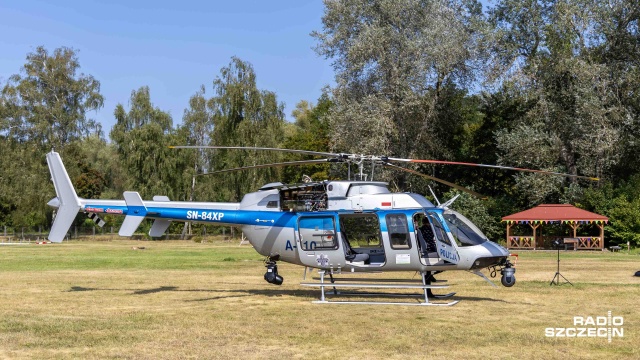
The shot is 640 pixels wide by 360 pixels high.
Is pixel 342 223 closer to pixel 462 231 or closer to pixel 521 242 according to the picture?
pixel 462 231

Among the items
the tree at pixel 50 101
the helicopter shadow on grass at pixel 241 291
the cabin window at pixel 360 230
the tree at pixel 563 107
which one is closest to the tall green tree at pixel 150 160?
the tree at pixel 50 101

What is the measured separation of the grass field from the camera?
10.2m

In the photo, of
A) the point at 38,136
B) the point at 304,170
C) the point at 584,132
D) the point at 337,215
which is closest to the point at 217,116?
the point at 304,170

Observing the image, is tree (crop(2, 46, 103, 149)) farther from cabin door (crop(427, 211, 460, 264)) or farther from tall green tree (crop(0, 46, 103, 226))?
cabin door (crop(427, 211, 460, 264))

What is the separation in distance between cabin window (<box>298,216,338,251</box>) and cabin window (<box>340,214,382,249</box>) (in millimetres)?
276

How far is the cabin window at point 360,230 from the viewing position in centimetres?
1569

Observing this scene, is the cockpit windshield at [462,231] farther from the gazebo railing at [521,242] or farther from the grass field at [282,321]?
the gazebo railing at [521,242]

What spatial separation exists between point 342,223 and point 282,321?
3.47 meters

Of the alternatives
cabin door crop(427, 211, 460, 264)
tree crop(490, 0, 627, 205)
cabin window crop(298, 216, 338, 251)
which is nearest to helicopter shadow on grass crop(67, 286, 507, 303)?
cabin window crop(298, 216, 338, 251)

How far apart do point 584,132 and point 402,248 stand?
3319 centimetres

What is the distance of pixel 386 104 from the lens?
4500 cm

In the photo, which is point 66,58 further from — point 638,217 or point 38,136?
point 638,217

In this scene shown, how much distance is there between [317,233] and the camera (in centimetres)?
1577

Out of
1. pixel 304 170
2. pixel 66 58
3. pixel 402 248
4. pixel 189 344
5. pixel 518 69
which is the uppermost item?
pixel 66 58
